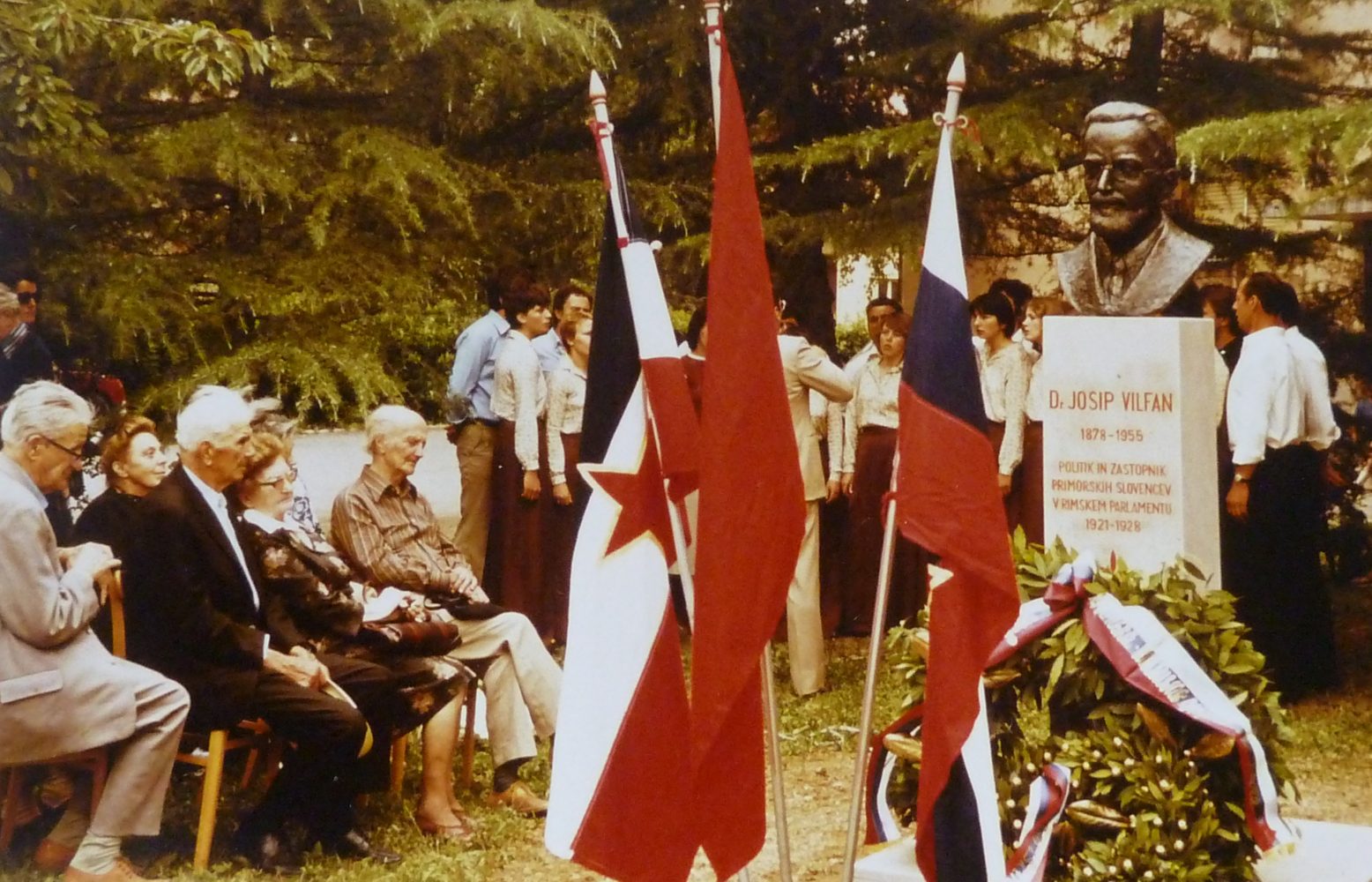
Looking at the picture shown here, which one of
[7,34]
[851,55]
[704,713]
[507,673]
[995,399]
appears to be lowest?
[507,673]

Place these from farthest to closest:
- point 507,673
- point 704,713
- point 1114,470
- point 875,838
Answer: point 507,673 < point 1114,470 < point 875,838 < point 704,713

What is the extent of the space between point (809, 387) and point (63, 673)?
3.61 meters

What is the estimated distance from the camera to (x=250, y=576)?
17.1ft

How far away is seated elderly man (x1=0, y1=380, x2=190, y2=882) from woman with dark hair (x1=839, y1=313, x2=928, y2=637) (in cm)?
408

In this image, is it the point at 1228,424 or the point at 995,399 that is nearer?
the point at 1228,424

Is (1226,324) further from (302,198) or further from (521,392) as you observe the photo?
(302,198)

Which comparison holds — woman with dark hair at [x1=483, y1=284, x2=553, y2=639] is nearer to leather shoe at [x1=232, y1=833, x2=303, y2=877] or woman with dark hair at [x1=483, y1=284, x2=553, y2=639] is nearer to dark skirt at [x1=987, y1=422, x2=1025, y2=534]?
dark skirt at [x1=987, y1=422, x2=1025, y2=534]

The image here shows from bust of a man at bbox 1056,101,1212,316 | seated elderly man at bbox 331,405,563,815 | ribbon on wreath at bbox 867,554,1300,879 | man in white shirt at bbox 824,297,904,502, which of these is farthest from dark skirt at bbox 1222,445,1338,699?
seated elderly man at bbox 331,405,563,815

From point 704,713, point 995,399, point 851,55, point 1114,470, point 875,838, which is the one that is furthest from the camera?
point 851,55

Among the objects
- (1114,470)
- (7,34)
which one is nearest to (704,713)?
(1114,470)

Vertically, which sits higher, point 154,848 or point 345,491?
point 345,491

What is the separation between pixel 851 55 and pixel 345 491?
19.8 ft

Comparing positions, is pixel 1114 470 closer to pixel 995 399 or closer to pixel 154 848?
pixel 995 399

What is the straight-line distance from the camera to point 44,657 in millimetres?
4809
